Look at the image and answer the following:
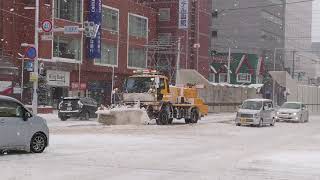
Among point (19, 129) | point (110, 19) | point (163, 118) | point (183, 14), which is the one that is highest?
point (183, 14)

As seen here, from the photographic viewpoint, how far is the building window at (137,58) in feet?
229

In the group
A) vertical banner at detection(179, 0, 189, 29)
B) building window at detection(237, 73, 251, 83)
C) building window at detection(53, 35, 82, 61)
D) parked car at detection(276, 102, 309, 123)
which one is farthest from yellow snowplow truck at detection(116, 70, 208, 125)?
building window at detection(237, 73, 251, 83)

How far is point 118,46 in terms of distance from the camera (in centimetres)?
6694

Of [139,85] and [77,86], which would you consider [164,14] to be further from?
[139,85]

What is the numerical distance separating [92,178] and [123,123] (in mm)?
21909

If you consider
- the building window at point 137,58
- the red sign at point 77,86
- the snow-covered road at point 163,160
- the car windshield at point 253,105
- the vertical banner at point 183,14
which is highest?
the vertical banner at point 183,14

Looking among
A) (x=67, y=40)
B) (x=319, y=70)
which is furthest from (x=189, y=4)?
(x=319, y=70)

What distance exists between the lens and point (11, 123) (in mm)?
16891

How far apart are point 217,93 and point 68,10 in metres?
17.0

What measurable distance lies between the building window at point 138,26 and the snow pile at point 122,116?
35913mm

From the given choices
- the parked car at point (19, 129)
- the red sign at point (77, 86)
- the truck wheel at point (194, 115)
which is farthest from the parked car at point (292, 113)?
the parked car at point (19, 129)

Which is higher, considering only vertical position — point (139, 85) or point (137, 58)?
point (137, 58)

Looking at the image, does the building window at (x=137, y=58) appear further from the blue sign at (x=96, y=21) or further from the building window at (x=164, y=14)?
the building window at (x=164, y=14)

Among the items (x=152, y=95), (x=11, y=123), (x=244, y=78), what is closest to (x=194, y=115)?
(x=152, y=95)
